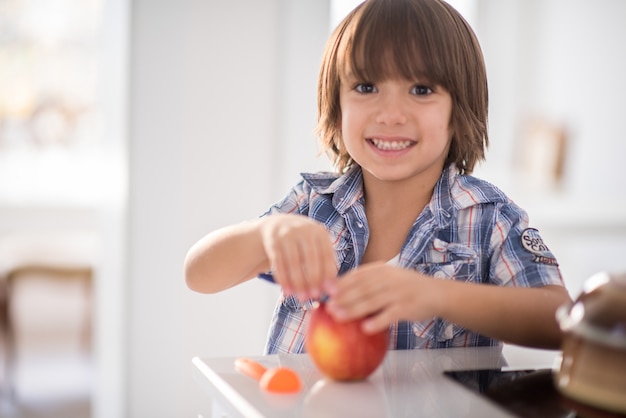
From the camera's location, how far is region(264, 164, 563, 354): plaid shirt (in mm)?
1077

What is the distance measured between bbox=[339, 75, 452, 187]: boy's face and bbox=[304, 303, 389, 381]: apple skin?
39cm

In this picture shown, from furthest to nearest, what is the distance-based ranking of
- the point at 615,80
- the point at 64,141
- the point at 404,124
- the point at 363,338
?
Result: 1. the point at 64,141
2. the point at 615,80
3. the point at 404,124
4. the point at 363,338

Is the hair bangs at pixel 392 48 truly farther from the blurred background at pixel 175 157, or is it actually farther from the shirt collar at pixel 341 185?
the blurred background at pixel 175 157

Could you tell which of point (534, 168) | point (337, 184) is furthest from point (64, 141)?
point (337, 184)

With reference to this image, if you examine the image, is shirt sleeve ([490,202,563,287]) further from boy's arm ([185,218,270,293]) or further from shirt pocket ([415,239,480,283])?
boy's arm ([185,218,270,293])

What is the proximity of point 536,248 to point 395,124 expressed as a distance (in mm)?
247

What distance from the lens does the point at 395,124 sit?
113 cm

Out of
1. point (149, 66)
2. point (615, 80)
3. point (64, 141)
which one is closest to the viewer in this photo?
point (149, 66)

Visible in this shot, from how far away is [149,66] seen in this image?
2111mm

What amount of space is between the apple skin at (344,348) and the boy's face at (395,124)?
0.39m

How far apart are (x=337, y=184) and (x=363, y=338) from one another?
1.59 ft

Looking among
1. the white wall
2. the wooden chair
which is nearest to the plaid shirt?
the white wall

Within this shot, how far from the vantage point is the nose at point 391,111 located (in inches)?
44.1

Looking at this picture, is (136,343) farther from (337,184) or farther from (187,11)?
(337,184)
